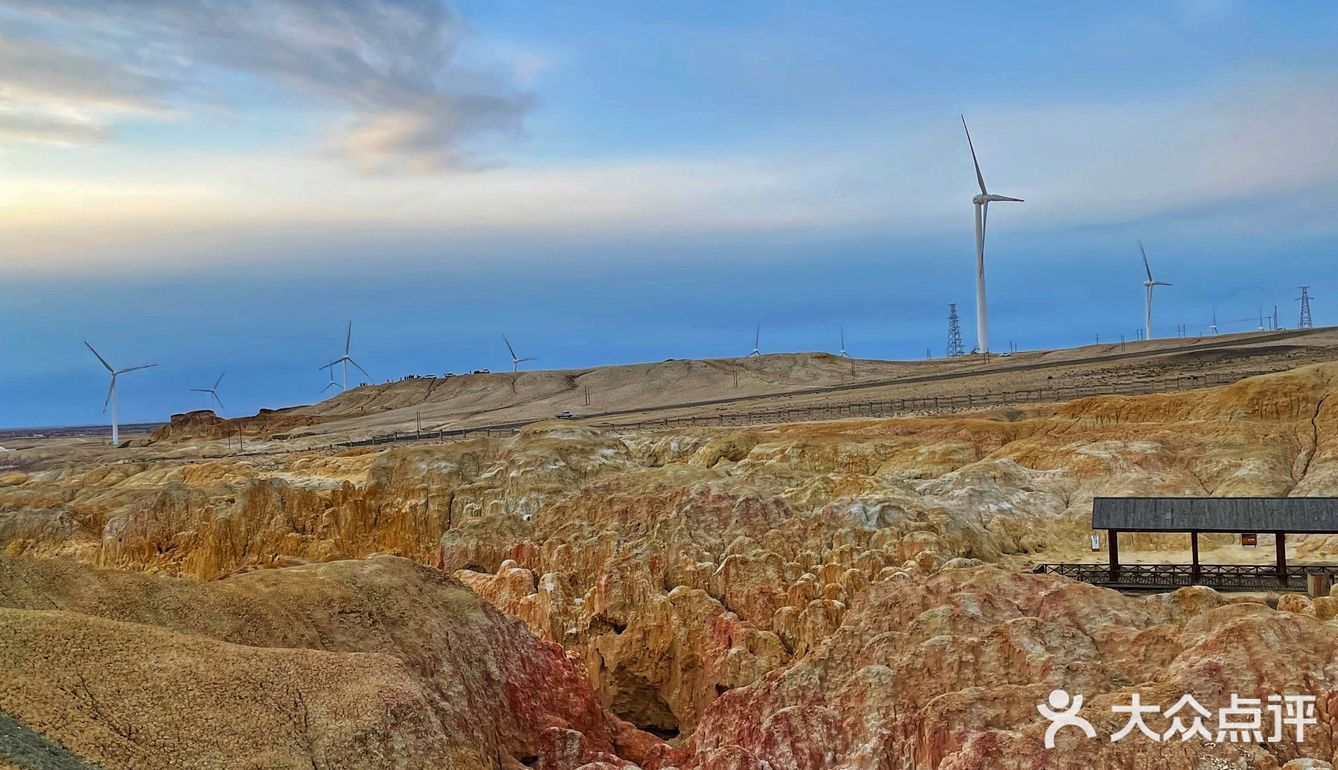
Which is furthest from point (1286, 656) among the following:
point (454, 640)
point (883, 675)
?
point (454, 640)

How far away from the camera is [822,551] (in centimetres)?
4475

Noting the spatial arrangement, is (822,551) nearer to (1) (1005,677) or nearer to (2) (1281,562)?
(1) (1005,677)

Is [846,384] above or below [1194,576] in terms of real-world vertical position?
above

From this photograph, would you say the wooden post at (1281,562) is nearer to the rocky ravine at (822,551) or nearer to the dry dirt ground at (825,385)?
the rocky ravine at (822,551)

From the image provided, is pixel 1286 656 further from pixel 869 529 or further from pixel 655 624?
pixel 655 624

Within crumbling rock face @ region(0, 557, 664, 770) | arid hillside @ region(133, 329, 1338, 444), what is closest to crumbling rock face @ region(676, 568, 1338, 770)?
crumbling rock face @ region(0, 557, 664, 770)

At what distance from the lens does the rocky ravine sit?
27.1 metres

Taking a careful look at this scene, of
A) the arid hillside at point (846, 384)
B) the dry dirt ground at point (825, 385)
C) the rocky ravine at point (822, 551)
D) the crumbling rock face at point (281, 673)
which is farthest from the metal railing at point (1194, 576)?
the dry dirt ground at point (825, 385)

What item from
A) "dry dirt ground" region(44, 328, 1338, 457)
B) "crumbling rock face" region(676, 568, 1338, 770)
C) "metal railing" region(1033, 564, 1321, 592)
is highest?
"dry dirt ground" region(44, 328, 1338, 457)

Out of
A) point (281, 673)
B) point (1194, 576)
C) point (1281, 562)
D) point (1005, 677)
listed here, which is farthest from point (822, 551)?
point (281, 673)

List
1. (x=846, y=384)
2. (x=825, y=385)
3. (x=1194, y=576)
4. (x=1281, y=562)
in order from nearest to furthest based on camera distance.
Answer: (x=1281, y=562)
(x=1194, y=576)
(x=846, y=384)
(x=825, y=385)

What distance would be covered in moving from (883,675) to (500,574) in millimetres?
24670

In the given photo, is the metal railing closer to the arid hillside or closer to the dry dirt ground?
the arid hillside

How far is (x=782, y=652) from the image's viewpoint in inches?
1564
